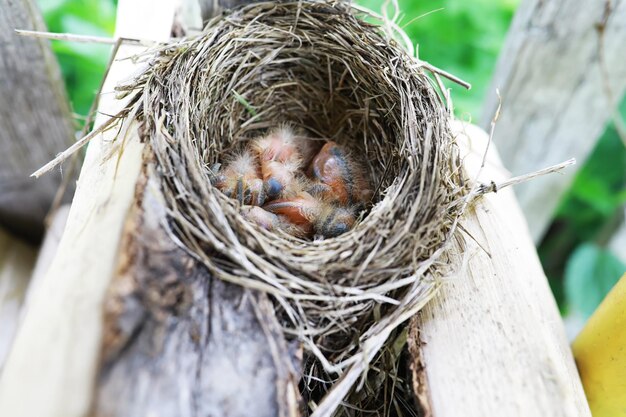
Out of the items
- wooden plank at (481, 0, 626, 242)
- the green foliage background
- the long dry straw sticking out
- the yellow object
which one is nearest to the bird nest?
the long dry straw sticking out

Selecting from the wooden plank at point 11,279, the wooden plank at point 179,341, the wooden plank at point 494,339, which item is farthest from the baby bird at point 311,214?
the wooden plank at point 11,279

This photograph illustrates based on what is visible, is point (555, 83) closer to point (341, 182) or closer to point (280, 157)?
point (341, 182)

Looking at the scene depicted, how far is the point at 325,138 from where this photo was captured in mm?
1559

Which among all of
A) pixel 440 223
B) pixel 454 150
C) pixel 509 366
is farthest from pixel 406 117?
pixel 509 366

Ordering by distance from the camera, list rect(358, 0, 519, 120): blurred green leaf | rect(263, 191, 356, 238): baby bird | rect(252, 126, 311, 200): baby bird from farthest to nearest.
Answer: rect(358, 0, 519, 120): blurred green leaf → rect(252, 126, 311, 200): baby bird → rect(263, 191, 356, 238): baby bird

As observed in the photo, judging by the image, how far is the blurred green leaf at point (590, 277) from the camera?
2084mm

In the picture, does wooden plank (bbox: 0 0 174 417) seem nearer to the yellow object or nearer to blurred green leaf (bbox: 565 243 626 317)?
the yellow object

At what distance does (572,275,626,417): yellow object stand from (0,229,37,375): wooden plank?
1.65 metres

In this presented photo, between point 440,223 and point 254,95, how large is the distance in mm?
678

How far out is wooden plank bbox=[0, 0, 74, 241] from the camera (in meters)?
1.43

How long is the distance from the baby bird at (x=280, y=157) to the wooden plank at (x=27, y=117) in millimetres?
642

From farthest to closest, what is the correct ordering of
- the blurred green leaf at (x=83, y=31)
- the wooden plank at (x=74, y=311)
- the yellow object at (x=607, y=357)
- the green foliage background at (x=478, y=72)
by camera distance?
the green foliage background at (x=478, y=72), the blurred green leaf at (x=83, y=31), the yellow object at (x=607, y=357), the wooden plank at (x=74, y=311)

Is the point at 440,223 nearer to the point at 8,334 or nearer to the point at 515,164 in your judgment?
the point at 515,164

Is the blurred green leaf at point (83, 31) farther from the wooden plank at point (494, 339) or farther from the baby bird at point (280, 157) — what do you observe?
the wooden plank at point (494, 339)
